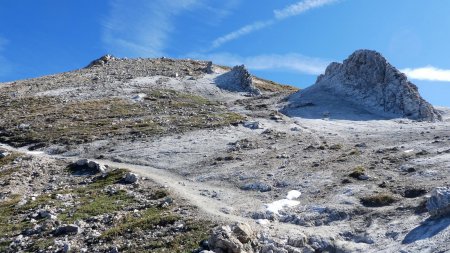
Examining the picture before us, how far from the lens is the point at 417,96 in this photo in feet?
195

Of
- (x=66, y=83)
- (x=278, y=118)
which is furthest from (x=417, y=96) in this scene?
(x=66, y=83)

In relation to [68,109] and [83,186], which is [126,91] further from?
[83,186]

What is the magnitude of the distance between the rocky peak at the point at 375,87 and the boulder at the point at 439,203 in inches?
1384

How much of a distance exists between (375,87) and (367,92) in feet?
4.12

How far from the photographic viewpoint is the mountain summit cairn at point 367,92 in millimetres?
58656

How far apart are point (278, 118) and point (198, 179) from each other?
24124mm

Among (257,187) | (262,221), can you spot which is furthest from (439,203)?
(257,187)

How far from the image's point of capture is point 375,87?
64938 millimetres

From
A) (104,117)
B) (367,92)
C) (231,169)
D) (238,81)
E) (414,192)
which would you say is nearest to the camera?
(414,192)

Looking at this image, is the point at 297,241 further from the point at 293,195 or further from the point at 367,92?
the point at 367,92

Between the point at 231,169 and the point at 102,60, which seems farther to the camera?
the point at 102,60

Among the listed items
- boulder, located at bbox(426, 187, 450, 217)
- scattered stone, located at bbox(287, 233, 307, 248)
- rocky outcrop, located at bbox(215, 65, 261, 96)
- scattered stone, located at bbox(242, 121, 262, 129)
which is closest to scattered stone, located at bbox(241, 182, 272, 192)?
scattered stone, located at bbox(287, 233, 307, 248)

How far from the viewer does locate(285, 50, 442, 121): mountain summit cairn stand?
192 feet

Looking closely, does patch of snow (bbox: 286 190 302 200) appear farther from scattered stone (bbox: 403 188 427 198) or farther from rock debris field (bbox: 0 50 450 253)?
scattered stone (bbox: 403 188 427 198)
